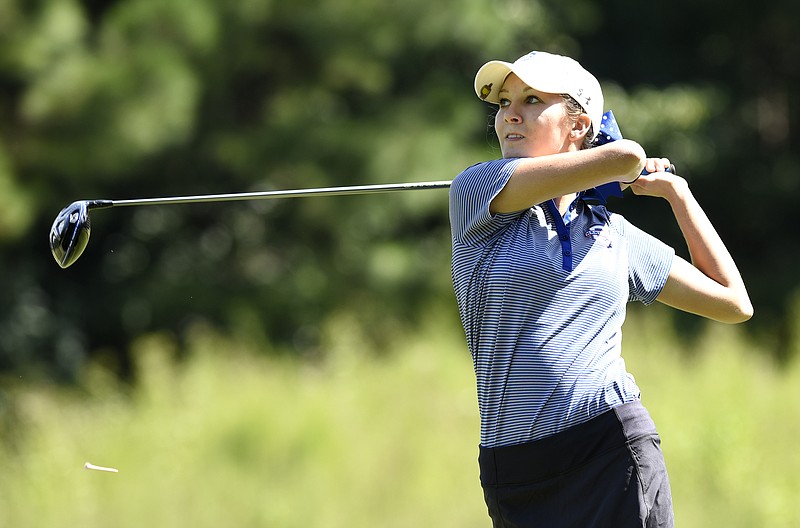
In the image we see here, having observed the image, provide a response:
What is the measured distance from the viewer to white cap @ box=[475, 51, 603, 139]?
2.39 meters

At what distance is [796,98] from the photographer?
48.2 feet

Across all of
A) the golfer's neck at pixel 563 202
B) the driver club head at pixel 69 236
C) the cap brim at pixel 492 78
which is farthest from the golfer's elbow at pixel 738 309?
the driver club head at pixel 69 236

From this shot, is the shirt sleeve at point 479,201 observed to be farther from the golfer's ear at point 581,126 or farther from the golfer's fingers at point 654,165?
the golfer's fingers at point 654,165

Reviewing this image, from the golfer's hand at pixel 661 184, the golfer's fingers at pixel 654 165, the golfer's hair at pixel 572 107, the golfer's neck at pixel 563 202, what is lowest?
the golfer's neck at pixel 563 202

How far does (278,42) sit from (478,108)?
1.76 m

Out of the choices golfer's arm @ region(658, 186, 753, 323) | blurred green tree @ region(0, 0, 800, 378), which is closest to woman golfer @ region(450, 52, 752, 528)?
golfer's arm @ region(658, 186, 753, 323)

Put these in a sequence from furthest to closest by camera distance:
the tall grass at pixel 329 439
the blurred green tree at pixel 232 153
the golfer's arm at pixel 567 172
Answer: the blurred green tree at pixel 232 153 < the tall grass at pixel 329 439 < the golfer's arm at pixel 567 172

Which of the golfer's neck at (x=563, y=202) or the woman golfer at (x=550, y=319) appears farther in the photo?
the golfer's neck at (x=563, y=202)

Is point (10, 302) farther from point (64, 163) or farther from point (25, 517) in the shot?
point (25, 517)

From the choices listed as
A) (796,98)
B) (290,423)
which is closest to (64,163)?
(290,423)

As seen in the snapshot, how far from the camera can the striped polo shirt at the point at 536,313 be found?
2.30m

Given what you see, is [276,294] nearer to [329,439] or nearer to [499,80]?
[329,439]

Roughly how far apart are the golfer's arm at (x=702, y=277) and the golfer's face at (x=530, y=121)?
332mm

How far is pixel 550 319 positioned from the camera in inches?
90.8
